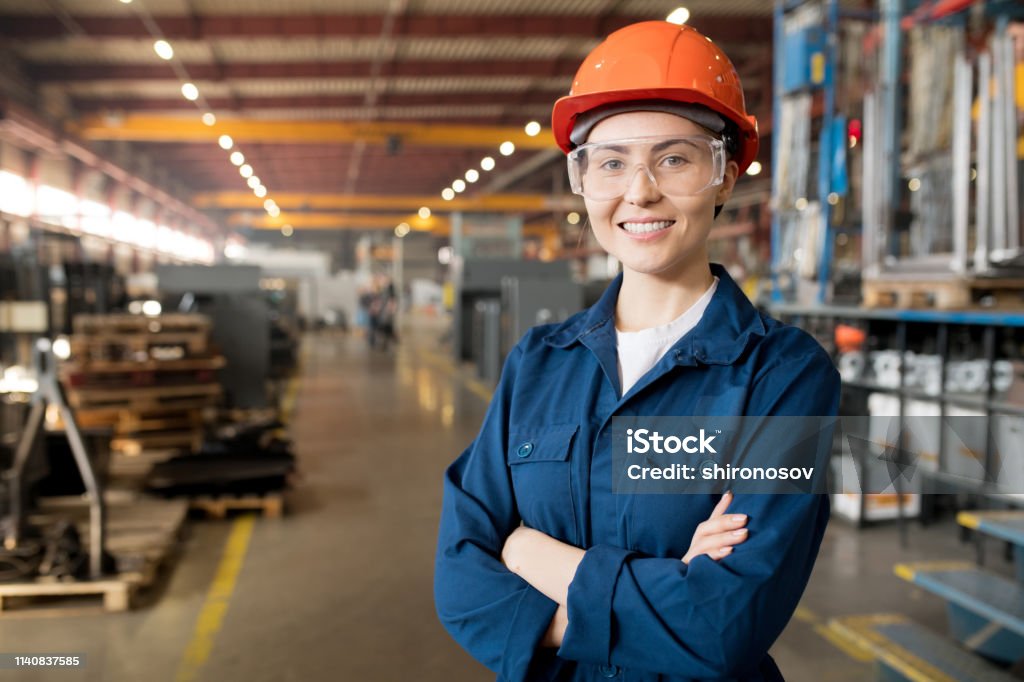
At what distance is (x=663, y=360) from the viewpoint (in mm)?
1280

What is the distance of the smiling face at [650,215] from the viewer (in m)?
1.28

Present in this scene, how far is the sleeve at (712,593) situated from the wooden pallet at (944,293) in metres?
3.63

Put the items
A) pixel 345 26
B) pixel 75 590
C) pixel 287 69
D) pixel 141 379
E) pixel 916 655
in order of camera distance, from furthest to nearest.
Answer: pixel 287 69, pixel 345 26, pixel 141 379, pixel 75 590, pixel 916 655

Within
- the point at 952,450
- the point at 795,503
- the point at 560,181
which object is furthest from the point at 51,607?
the point at 560,181

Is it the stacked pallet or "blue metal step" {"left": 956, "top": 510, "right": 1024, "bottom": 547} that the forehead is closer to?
"blue metal step" {"left": 956, "top": 510, "right": 1024, "bottom": 547}

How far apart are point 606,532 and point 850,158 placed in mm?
5119

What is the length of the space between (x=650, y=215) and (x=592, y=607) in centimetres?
62

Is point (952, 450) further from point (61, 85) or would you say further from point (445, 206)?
point (445, 206)

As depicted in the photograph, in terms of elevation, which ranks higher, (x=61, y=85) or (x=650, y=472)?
(x=61, y=85)

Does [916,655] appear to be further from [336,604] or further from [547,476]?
[336,604]

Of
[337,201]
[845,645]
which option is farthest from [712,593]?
[337,201]

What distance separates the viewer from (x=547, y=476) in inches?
52.4

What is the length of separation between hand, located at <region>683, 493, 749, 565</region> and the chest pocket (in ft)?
0.68

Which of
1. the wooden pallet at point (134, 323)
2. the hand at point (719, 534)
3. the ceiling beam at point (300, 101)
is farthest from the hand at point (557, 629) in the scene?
the ceiling beam at point (300, 101)
